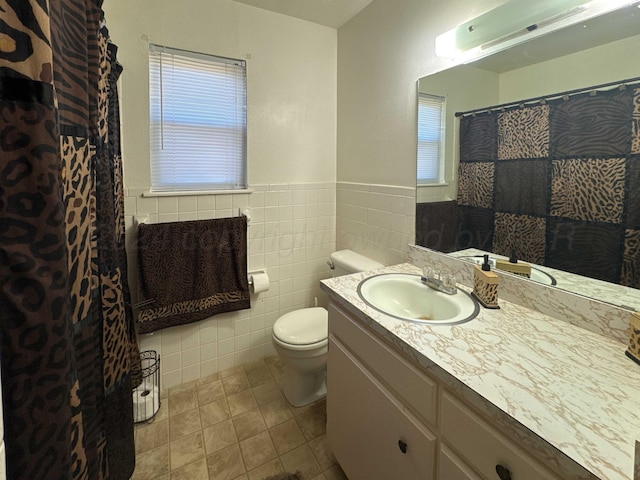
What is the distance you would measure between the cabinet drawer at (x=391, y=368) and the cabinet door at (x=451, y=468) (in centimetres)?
8

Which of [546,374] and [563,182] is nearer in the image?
[546,374]

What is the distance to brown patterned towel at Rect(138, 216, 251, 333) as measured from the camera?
1.80 m

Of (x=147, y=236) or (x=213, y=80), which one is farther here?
(x=213, y=80)

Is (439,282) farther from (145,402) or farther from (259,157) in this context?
(145,402)

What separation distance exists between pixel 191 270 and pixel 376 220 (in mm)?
1201

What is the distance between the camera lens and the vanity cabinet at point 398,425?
0.72 m

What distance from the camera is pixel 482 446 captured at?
73cm

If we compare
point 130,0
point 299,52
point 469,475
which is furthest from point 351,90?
point 469,475

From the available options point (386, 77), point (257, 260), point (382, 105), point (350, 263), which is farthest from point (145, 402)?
point (386, 77)

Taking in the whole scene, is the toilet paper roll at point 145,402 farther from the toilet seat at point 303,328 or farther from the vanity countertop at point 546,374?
the vanity countertop at point 546,374

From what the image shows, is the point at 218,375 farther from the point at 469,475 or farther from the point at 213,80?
the point at 213,80

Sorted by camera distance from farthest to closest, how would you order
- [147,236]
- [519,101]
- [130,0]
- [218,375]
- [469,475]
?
[218,375], [147,236], [130,0], [519,101], [469,475]

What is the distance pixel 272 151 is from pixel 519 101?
1433 millimetres

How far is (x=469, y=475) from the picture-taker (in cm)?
77
